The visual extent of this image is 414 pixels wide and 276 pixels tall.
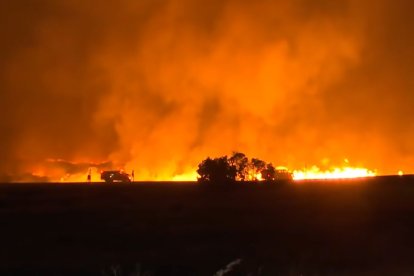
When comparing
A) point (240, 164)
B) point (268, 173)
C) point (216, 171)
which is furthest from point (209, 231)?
point (268, 173)

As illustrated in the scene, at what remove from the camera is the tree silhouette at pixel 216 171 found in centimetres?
6606

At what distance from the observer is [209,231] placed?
1542 inches

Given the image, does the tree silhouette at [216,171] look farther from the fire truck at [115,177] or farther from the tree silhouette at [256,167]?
the fire truck at [115,177]

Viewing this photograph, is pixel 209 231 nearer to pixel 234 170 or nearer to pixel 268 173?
pixel 234 170

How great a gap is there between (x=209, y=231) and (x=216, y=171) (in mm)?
27747

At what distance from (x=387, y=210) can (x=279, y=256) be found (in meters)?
15.1

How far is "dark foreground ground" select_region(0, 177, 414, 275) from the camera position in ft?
98.6

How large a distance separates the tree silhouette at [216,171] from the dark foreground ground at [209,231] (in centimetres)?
873

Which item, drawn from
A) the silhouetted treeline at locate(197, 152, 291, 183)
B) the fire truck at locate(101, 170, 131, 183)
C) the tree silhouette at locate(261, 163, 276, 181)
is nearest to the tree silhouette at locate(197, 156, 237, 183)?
the silhouetted treeline at locate(197, 152, 291, 183)

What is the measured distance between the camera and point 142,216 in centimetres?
4347

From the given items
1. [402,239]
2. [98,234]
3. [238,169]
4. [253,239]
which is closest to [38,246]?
[98,234]

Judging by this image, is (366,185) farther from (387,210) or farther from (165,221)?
(165,221)

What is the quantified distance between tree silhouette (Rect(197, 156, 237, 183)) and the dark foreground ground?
873 cm

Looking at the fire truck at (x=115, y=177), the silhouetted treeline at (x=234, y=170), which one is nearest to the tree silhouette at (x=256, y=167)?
the silhouetted treeline at (x=234, y=170)
